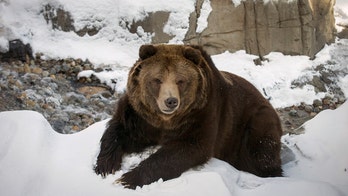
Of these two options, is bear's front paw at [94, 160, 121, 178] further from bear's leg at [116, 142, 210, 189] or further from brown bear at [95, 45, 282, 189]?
bear's leg at [116, 142, 210, 189]

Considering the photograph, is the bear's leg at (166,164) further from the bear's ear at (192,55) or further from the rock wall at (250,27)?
the rock wall at (250,27)

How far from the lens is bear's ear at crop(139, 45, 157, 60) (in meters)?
3.82

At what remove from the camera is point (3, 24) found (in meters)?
9.62

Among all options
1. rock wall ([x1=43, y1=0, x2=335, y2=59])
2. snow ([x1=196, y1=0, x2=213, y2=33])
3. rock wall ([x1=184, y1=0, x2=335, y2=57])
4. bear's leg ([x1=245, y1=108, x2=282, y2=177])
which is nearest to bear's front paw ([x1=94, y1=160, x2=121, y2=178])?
bear's leg ([x1=245, y1=108, x2=282, y2=177])

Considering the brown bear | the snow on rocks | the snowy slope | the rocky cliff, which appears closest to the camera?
the snowy slope

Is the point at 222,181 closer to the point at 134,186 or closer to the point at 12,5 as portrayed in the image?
the point at 134,186

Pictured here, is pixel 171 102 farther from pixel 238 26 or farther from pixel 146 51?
pixel 238 26

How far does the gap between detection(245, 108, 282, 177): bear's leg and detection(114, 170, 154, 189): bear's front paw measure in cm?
145

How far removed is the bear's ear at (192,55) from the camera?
3.86m

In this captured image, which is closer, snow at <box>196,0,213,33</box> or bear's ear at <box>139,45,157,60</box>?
bear's ear at <box>139,45,157,60</box>

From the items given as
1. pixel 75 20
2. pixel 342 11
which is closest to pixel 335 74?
pixel 342 11

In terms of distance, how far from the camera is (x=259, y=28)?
11.2 meters

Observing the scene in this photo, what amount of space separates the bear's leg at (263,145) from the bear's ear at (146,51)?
4.42 ft

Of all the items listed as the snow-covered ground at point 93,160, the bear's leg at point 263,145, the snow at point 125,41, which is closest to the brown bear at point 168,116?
the snow-covered ground at point 93,160
